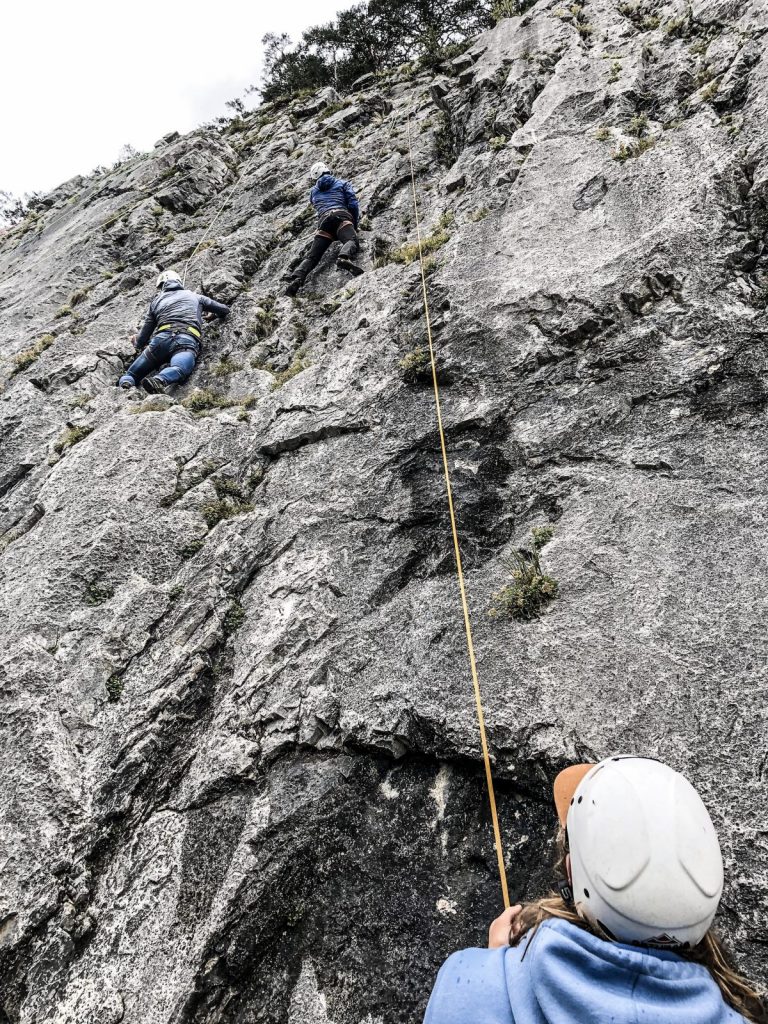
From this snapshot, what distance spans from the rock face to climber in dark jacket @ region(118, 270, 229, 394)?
43 cm

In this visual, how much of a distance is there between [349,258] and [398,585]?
28.3 ft

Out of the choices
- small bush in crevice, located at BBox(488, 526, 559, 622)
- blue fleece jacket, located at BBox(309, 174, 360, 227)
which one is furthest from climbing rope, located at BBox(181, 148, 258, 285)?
small bush in crevice, located at BBox(488, 526, 559, 622)

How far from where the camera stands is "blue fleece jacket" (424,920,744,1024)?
5.80 ft

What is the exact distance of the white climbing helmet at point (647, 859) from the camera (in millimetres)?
1973

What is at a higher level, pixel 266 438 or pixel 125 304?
pixel 125 304

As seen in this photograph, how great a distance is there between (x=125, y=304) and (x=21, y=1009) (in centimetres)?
1382

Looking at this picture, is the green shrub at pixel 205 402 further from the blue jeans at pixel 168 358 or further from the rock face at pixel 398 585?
the blue jeans at pixel 168 358

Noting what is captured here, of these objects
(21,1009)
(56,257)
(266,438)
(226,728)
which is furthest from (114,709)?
(56,257)

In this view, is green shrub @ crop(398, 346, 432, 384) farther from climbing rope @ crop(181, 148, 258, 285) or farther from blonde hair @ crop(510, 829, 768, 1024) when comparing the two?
climbing rope @ crop(181, 148, 258, 285)

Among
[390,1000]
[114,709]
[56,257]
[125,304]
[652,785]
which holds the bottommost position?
[390,1000]

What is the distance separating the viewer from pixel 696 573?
4.55m

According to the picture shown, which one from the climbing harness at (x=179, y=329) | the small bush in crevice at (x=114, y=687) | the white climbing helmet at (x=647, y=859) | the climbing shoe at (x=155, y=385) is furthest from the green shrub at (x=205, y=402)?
the white climbing helmet at (x=647, y=859)

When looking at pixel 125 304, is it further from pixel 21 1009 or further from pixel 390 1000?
pixel 390 1000

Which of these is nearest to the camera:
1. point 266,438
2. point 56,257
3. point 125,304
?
point 266,438
